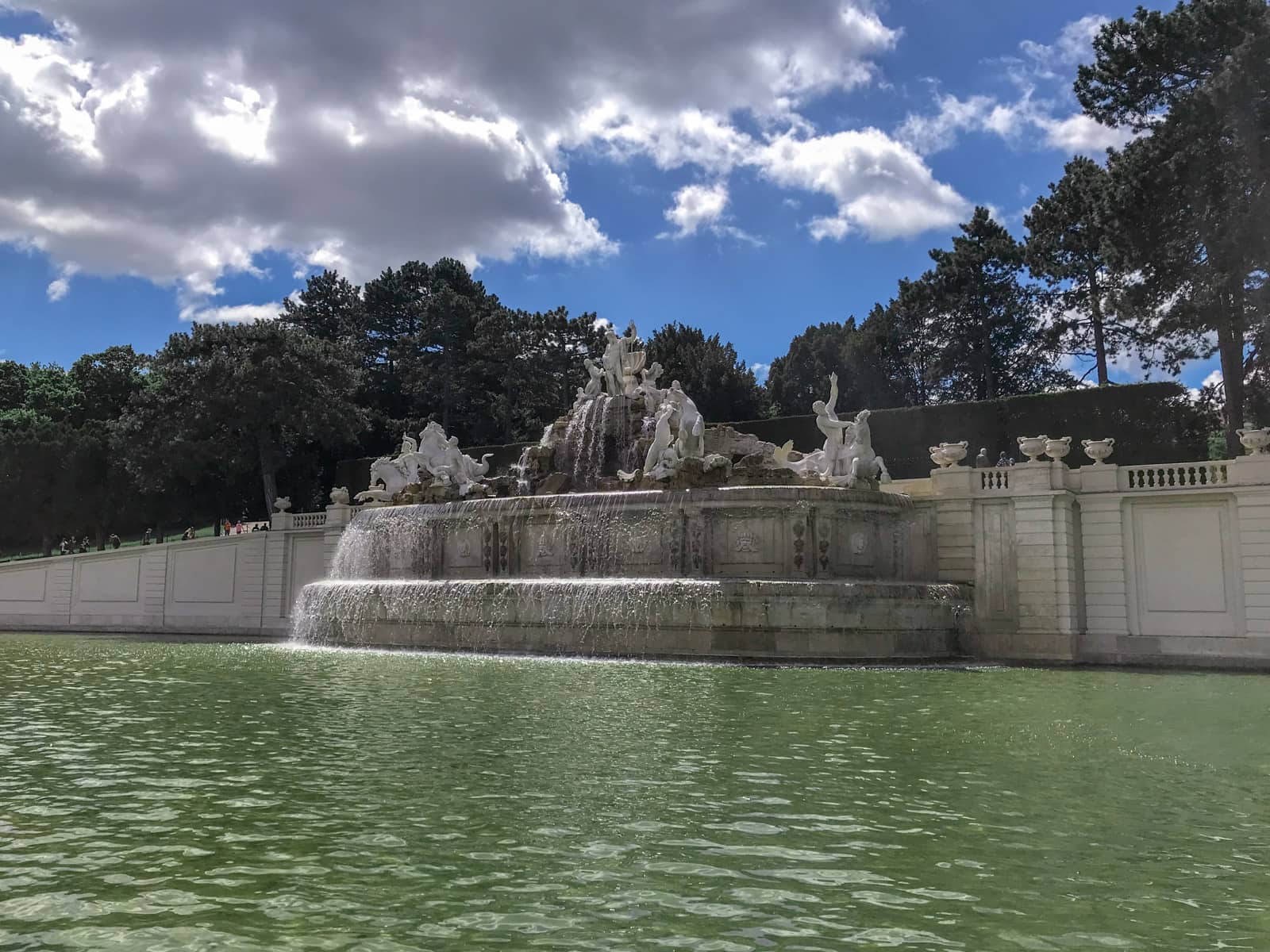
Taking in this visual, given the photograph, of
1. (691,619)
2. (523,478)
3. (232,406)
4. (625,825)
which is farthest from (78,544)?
(625,825)

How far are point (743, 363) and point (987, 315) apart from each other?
576 inches

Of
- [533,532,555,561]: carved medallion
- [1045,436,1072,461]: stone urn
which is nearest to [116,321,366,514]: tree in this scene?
[533,532,555,561]: carved medallion

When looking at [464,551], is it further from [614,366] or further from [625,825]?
[625,825]

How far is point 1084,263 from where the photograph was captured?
47.2 m

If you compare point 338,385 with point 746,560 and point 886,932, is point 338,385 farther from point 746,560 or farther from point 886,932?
point 886,932

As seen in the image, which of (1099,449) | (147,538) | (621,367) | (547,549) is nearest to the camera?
(1099,449)

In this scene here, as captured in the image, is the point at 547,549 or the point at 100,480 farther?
the point at 100,480

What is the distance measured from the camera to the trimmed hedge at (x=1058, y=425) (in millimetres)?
32000

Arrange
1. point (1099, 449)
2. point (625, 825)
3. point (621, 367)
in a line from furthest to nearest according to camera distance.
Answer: point (621, 367) → point (1099, 449) → point (625, 825)

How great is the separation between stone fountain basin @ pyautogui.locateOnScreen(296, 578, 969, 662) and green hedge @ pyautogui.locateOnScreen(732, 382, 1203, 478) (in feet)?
44.4

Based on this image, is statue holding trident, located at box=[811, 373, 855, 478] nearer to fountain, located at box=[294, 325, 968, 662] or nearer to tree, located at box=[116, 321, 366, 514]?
fountain, located at box=[294, 325, 968, 662]

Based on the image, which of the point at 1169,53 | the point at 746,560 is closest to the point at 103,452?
the point at 746,560

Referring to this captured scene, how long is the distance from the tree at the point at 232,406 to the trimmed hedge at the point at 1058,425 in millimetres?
20645

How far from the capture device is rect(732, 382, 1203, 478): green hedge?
3200 centimetres
